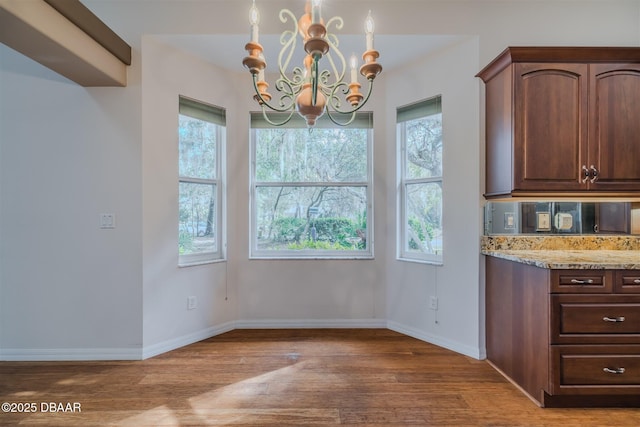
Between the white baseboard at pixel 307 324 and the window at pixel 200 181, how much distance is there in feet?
2.44

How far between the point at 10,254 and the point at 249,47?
8.68 ft

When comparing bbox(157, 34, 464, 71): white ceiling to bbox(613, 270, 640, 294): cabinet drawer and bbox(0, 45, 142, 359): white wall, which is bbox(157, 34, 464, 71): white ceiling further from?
bbox(613, 270, 640, 294): cabinet drawer

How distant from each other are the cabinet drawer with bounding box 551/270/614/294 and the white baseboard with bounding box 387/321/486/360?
941mm

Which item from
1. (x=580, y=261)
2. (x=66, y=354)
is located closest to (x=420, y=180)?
(x=580, y=261)

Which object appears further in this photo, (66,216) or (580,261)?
(66,216)

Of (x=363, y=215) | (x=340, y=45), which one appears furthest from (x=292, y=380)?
(x=340, y=45)

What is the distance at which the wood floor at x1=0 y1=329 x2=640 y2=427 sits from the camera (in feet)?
5.83

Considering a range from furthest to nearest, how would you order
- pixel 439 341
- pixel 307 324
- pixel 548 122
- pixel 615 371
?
pixel 307 324 < pixel 439 341 < pixel 548 122 < pixel 615 371

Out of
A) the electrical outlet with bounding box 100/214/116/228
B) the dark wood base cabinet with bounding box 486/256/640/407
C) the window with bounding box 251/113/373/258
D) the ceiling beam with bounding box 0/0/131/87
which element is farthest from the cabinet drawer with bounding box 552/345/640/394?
the ceiling beam with bounding box 0/0/131/87

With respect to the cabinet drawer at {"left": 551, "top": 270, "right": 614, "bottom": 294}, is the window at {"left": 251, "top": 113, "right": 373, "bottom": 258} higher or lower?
higher

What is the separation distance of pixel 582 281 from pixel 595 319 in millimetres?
244

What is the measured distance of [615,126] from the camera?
2182 mm

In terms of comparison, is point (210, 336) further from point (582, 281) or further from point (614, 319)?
point (614, 319)

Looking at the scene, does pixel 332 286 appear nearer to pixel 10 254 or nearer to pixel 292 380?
pixel 292 380
